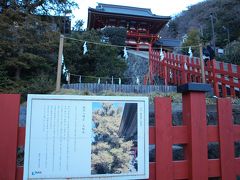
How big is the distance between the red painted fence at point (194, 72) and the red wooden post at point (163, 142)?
5.03 meters

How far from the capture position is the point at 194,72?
26.5ft

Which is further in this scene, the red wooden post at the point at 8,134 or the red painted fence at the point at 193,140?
the red painted fence at the point at 193,140

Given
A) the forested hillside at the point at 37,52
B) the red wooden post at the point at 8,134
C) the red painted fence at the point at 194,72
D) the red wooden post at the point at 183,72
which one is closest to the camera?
the red wooden post at the point at 8,134

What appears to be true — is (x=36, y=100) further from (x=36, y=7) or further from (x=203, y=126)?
(x=36, y=7)

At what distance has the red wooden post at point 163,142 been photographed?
2.05m

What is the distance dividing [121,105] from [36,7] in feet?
37.6

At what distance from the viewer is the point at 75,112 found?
1.88m

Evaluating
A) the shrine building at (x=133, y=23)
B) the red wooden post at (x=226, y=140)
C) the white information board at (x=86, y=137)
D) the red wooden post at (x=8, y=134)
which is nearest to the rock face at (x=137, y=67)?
the shrine building at (x=133, y=23)

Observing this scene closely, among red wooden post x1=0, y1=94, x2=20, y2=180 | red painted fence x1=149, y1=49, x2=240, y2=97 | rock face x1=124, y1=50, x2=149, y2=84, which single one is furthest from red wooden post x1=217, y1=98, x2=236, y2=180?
rock face x1=124, y1=50, x2=149, y2=84

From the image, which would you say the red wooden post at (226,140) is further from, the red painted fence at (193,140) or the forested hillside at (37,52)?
the forested hillside at (37,52)

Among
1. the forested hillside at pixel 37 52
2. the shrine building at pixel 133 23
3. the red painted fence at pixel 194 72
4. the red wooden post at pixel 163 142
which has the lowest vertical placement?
the red wooden post at pixel 163 142

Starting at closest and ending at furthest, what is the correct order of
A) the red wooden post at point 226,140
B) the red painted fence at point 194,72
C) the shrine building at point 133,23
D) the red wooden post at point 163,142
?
the red wooden post at point 163,142 < the red wooden post at point 226,140 < the red painted fence at point 194,72 < the shrine building at point 133,23

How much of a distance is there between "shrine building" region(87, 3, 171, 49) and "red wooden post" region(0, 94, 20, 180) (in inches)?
855

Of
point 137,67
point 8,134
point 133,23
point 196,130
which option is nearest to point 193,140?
point 196,130
